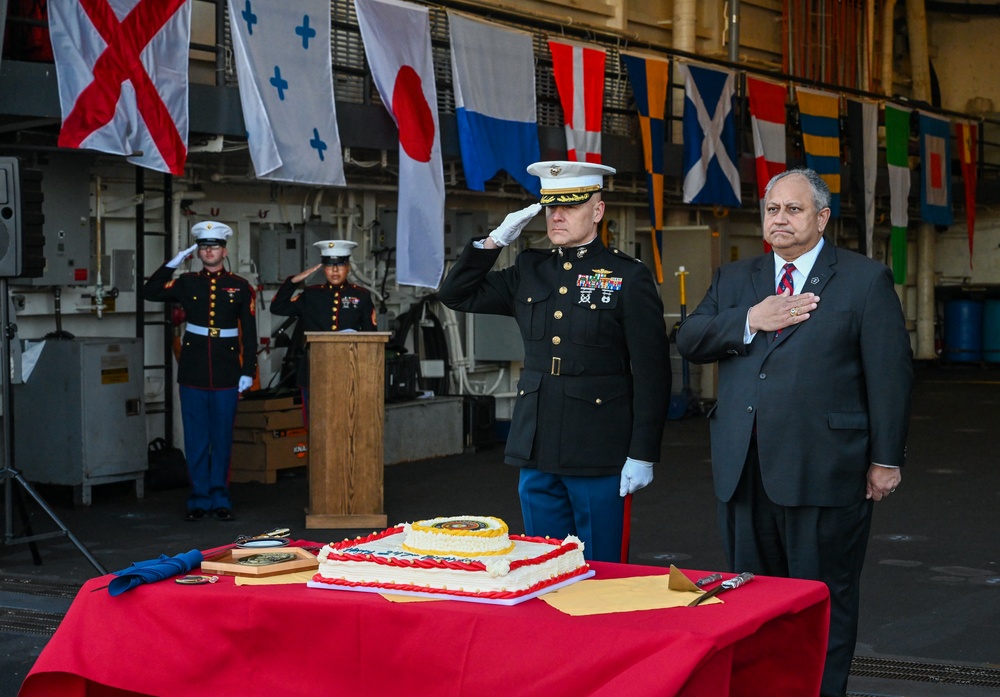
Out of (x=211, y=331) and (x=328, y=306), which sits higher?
(x=328, y=306)

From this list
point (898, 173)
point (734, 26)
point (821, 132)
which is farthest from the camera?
point (898, 173)

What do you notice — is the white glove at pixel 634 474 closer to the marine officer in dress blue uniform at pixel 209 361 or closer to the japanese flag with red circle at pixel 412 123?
the marine officer in dress blue uniform at pixel 209 361

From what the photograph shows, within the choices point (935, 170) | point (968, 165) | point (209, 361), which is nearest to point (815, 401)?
point (209, 361)

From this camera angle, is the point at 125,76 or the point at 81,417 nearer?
the point at 125,76

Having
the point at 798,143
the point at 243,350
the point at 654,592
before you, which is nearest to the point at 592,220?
the point at 654,592

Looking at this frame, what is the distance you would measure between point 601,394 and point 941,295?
17.5 m

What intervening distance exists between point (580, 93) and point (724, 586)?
802 cm

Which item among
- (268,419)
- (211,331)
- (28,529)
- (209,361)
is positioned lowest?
(28,529)

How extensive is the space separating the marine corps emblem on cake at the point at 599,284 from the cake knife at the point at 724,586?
1.26 metres

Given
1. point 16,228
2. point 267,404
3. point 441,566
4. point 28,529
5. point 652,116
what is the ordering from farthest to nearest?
point 652,116 < point 267,404 < point 28,529 < point 16,228 < point 441,566

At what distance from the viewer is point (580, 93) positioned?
10.2m

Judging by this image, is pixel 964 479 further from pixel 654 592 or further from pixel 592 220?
pixel 654 592

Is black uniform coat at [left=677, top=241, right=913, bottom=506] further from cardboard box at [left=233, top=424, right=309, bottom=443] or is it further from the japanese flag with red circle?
cardboard box at [left=233, top=424, right=309, bottom=443]

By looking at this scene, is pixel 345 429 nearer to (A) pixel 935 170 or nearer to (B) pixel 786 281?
(B) pixel 786 281
